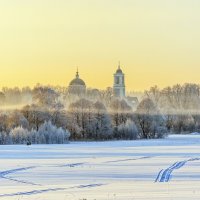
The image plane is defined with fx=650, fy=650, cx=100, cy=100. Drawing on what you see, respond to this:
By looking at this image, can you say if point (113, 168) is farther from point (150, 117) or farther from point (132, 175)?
point (150, 117)

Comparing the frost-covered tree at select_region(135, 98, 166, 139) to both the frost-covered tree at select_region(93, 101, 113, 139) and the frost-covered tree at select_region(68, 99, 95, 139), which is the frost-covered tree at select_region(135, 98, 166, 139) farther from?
the frost-covered tree at select_region(68, 99, 95, 139)

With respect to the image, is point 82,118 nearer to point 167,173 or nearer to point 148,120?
point 148,120

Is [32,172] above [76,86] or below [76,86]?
below

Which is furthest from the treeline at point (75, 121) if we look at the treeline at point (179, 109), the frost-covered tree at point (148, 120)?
the treeline at point (179, 109)

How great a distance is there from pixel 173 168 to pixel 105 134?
196 feet

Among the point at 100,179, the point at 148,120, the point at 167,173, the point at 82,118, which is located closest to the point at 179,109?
the point at 148,120

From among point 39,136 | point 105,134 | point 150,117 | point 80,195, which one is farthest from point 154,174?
point 150,117

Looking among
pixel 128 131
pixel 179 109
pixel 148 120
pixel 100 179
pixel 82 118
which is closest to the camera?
pixel 100 179

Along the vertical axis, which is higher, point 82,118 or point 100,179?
point 82,118

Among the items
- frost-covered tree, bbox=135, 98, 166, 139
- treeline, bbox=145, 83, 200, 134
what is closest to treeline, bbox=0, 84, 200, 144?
frost-covered tree, bbox=135, 98, 166, 139

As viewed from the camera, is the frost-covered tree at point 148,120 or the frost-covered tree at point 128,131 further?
the frost-covered tree at point 148,120

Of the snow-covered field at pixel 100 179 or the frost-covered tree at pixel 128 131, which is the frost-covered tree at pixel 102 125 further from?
the snow-covered field at pixel 100 179

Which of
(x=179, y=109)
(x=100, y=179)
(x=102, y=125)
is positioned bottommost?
(x=100, y=179)

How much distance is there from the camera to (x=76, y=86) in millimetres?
199875
